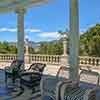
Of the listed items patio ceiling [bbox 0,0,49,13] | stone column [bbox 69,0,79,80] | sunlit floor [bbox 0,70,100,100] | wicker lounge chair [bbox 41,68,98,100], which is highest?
patio ceiling [bbox 0,0,49,13]

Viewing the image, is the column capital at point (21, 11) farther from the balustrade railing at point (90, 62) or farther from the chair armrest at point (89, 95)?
the chair armrest at point (89, 95)

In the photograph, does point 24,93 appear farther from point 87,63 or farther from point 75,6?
point 87,63

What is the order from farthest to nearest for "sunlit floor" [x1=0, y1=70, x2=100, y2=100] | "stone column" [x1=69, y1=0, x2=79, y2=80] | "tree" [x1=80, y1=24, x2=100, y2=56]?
1. "tree" [x1=80, y1=24, x2=100, y2=56]
2. "sunlit floor" [x1=0, y1=70, x2=100, y2=100]
3. "stone column" [x1=69, y1=0, x2=79, y2=80]

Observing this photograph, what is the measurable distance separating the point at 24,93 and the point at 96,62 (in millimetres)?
6330

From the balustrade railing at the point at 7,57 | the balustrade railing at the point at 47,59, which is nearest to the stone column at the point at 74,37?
the balustrade railing at the point at 47,59

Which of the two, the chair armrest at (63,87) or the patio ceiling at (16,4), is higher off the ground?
the patio ceiling at (16,4)

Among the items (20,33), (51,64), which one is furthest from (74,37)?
(51,64)

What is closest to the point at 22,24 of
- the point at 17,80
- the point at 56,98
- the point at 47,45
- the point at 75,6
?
the point at 17,80

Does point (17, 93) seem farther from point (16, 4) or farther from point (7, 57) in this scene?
point (7, 57)

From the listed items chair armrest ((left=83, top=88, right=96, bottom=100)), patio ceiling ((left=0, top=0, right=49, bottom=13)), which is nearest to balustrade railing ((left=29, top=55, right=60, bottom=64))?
patio ceiling ((left=0, top=0, right=49, bottom=13))

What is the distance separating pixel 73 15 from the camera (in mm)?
5668

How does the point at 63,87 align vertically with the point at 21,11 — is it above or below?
below

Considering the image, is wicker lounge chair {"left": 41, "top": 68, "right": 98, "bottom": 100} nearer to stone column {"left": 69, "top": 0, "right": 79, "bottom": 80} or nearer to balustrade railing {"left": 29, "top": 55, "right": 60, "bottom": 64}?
stone column {"left": 69, "top": 0, "right": 79, "bottom": 80}

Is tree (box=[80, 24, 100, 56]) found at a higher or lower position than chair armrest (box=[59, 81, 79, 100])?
higher
